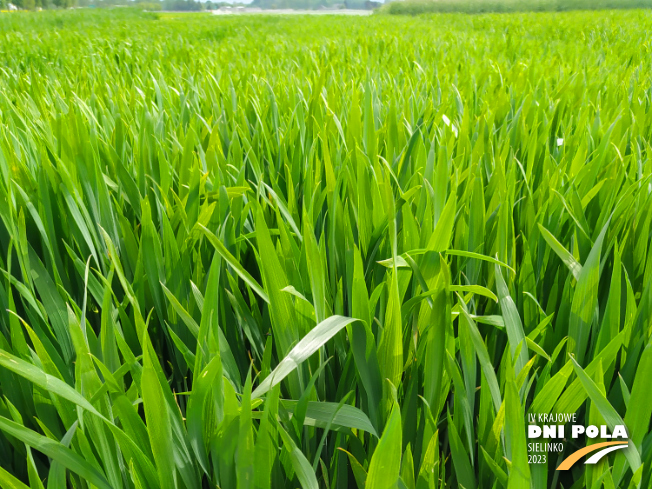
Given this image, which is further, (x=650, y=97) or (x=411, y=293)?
(x=650, y=97)

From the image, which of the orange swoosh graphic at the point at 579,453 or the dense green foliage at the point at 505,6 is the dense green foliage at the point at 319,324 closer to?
the orange swoosh graphic at the point at 579,453

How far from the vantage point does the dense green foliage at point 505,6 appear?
64.1 ft

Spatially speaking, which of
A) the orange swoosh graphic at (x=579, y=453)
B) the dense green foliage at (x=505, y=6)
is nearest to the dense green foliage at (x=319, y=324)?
the orange swoosh graphic at (x=579, y=453)

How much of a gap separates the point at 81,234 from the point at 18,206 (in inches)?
4.2

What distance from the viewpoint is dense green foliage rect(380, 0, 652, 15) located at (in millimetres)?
19547

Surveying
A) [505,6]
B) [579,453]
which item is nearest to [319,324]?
[579,453]

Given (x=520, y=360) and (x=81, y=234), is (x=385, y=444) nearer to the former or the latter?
(x=520, y=360)

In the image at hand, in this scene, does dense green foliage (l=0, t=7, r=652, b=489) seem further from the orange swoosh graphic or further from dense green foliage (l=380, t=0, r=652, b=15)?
dense green foliage (l=380, t=0, r=652, b=15)

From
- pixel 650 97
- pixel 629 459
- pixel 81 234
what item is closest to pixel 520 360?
pixel 629 459

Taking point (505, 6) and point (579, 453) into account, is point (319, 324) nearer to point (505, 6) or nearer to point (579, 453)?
point (579, 453)

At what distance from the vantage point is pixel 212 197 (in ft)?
2.08

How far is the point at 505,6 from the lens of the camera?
837 inches

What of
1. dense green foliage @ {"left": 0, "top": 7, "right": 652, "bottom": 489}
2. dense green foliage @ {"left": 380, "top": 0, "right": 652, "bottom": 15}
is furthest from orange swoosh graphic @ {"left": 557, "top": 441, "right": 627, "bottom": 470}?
dense green foliage @ {"left": 380, "top": 0, "right": 652, "bottom": 15}

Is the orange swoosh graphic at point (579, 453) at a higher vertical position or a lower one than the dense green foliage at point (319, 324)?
lower
